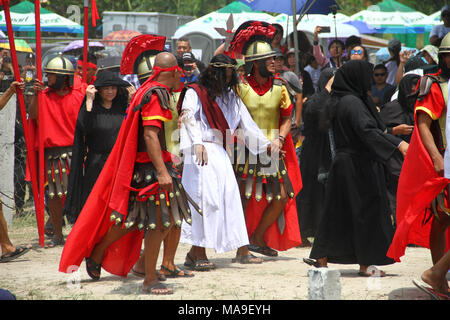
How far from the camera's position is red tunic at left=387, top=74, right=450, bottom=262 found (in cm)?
569

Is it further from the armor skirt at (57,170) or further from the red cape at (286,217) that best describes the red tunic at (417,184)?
the armor skirt at (57,170)

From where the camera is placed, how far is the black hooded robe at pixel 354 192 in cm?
657

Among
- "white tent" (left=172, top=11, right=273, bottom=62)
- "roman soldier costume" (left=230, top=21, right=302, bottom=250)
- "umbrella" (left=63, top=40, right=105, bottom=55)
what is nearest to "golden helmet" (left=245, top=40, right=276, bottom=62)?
"roman soldier costume" (left=230, top=21, right=302, bottom=250)

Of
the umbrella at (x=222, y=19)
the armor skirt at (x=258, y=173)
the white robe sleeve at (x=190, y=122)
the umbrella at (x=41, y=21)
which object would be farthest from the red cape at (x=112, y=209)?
the umbrella at (x=41, y=21)

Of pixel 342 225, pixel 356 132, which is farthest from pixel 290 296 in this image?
pixel 356 132

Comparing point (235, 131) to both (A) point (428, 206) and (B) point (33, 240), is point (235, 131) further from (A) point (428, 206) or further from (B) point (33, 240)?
(B) point (33, 240)

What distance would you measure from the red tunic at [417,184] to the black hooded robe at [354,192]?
58 cm

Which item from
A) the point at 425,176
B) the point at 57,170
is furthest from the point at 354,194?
the point at 57,170

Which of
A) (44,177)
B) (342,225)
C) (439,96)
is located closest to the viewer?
(439,96)

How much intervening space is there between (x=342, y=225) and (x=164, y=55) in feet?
7.14

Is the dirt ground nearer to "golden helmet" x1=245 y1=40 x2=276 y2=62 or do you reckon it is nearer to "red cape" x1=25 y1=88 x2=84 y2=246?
"red cape" x1=25 y1=88 x2=84 y2=246

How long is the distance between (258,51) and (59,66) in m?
2.37

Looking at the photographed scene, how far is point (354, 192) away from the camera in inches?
261
